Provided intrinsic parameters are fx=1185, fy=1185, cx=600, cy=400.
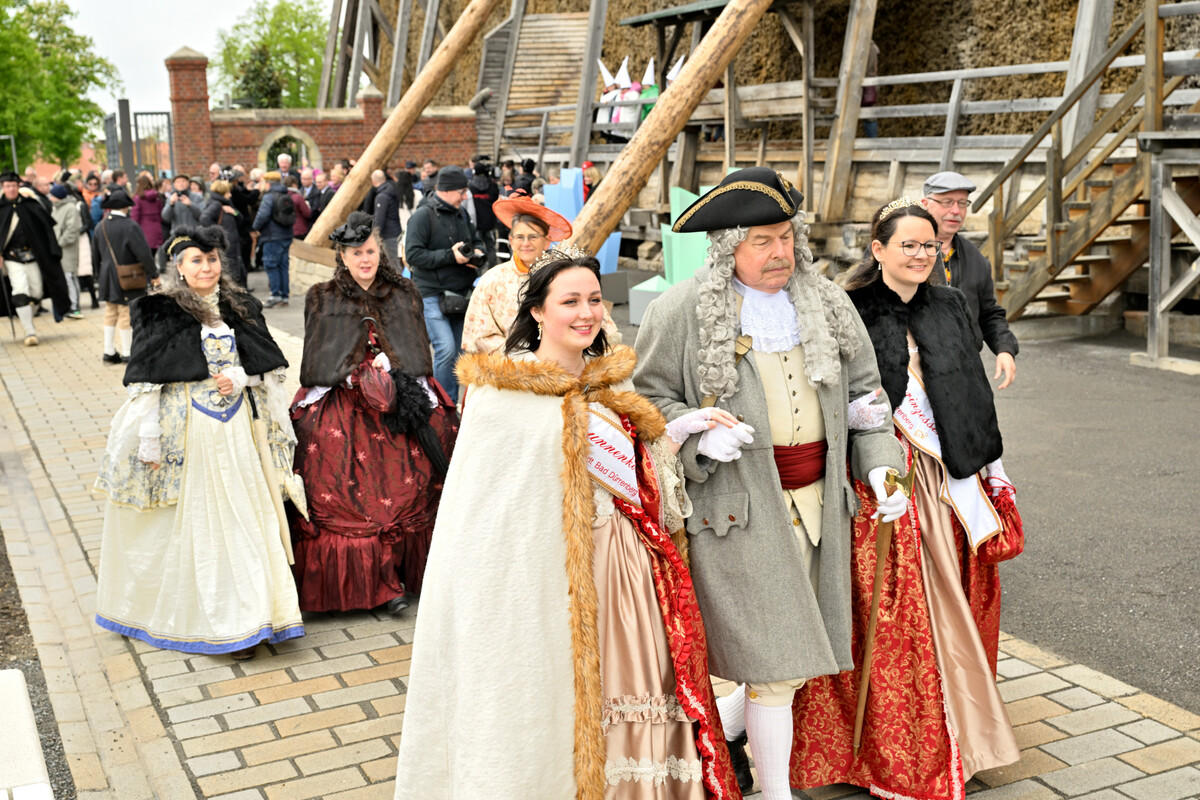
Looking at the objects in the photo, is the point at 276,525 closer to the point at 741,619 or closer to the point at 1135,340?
the point at 741,619

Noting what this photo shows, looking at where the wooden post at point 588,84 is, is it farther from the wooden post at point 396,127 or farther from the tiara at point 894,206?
the tiara at point 894,206

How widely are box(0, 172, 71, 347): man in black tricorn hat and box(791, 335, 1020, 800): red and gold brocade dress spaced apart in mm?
11866

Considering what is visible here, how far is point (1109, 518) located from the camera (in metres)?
6.29

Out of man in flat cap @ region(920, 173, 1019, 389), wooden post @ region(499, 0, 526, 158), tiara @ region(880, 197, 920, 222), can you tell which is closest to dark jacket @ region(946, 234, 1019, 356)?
man in flat cap @ region(920, 173, 1019, 389)

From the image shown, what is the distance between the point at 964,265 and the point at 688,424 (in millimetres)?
2074

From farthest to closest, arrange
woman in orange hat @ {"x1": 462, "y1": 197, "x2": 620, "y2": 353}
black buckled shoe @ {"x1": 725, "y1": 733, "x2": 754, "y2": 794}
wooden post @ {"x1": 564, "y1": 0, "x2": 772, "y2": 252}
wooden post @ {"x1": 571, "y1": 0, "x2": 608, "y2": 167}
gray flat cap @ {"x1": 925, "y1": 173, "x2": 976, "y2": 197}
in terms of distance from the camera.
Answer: wooden post @ {"x1": 571, "y1": 0, "x2": 608, "y2": 167} → wooden post @ {"x1": 564, "y1": 0, "x2": 772, "y2": 252} → woman in orange hat @ {"x1": 462, "y1": 197, "x2": 620, "y2": 353} → gray flat cap @ {"x1": 925, "y1": 173, "x2": 976, "y2": 197} → black buckled shoe @ {"x1": 725, "y1": 733, "x2": 754, "y2": 794}

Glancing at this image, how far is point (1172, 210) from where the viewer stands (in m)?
9.95

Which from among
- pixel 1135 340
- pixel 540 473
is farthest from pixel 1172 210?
pixel 540 473

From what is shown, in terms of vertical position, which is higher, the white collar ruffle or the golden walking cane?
the white collar ruffle

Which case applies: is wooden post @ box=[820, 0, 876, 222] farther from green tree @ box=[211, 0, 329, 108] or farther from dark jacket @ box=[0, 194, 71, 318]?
green tree @ box=[211, 0, 329, 108]

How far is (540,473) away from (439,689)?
1.98 feet

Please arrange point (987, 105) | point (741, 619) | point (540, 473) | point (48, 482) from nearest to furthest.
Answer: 1. point (540, 473)
2. point (741, 619)
3. point (48, 482)
4. point (987, 105)

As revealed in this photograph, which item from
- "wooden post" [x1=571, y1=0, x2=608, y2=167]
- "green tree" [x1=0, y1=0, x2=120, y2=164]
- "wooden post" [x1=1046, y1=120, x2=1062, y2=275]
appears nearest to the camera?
"wooden post" [x1=1046, y1=120, x2=1062, y2=275]

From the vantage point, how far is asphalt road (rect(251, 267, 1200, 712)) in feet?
15.6
